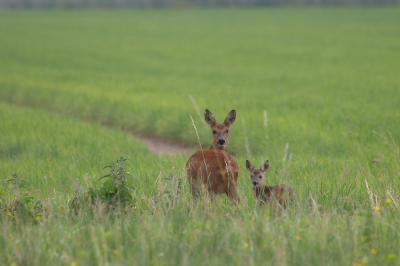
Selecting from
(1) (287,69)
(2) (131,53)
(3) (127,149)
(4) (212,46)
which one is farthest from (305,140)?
(4) (212,46)

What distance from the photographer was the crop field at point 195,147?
3.43 meters

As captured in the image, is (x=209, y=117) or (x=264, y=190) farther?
(x=209, y=117)

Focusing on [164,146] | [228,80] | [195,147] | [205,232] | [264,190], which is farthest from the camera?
[228,80]

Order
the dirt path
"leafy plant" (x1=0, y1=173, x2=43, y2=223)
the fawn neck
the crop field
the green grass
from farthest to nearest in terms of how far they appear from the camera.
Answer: the green grass < the dirt path < the fawn neck < "leafy plant" (x1=0, y1=173, x2=43, y2=223) < the crop field

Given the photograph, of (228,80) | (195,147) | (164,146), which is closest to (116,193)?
(195,147)

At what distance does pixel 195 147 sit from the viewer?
867cm

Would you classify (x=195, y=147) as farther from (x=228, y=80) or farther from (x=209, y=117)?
(x=228, y=80)

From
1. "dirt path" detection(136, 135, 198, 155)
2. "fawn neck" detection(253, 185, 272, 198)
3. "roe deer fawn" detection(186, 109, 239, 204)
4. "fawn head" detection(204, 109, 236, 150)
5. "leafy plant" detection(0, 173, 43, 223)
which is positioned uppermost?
"fawn head" detection(204, 109, 236, 150)

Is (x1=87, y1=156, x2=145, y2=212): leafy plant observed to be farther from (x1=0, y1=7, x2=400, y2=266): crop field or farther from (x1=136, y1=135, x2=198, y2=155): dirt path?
(x1=136, y1=135, x2=198, y2=155): dirt path

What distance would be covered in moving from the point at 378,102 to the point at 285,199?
26.2 feet

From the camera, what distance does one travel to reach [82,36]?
35062 mm

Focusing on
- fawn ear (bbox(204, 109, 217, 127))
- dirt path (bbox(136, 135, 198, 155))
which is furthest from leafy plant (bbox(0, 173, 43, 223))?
dirt path (bbox(136, 135, 198, 155))

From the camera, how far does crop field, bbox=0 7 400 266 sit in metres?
3.43

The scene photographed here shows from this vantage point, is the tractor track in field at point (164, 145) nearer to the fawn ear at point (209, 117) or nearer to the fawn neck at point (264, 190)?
the fawn ear at point (209, 117)
